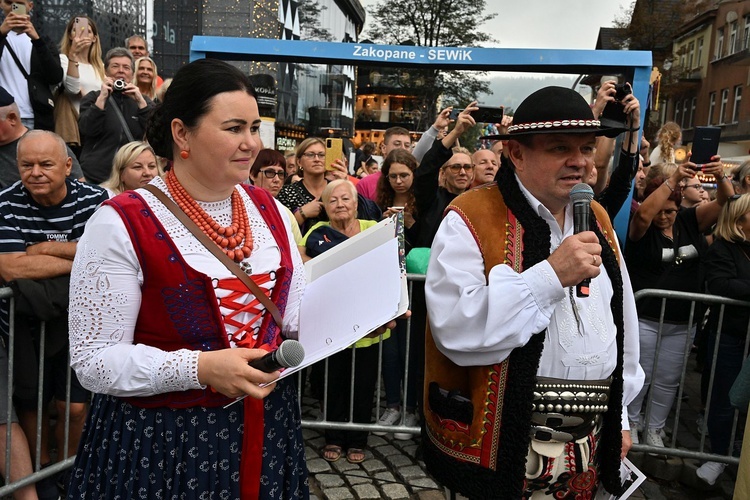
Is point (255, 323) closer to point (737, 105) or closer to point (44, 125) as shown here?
point (44, 125)

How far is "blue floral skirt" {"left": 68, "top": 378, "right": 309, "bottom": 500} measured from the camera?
1696 mm

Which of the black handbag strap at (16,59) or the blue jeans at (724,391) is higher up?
the black handbag strap at (16,59)

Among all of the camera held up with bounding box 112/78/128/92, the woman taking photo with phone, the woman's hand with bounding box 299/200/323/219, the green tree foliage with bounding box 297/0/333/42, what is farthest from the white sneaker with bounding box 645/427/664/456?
the green tree foliage with bounding box 297/0/333/42

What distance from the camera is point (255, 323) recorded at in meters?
1.80

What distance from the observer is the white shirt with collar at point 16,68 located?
211 inches

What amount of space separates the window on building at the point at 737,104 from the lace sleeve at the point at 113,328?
36875mm

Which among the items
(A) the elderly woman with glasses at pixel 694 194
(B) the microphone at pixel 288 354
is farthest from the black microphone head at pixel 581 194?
(A) the elderly woman with glasses at pixel 694 194

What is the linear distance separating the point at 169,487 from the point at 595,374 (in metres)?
1.44

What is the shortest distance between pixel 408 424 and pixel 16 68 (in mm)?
4563

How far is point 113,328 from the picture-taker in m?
1.61

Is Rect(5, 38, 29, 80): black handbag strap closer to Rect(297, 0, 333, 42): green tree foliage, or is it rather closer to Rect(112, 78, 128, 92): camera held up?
Rect(112, 78, 128, 92): camera held up


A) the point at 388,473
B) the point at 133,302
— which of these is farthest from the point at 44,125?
the point at 133,302

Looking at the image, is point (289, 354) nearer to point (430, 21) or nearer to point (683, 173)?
point (683, 173)

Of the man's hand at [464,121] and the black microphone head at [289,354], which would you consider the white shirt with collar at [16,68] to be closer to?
the man's hand at [464,121]
